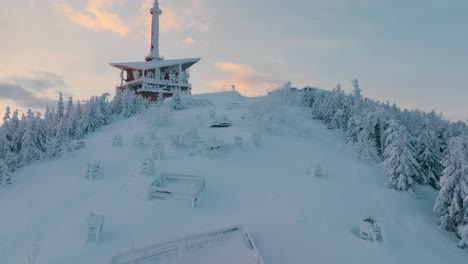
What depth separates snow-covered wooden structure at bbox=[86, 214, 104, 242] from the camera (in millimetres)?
13844

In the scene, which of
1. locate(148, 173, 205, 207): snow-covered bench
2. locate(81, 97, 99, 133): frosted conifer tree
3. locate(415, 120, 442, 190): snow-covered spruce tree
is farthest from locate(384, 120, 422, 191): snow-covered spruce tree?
locate(81, 97, 99, 133): frosted conifer tree

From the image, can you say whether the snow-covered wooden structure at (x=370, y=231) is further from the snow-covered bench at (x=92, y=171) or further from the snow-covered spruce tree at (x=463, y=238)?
the snow-covered bench at (x=92, y=171)

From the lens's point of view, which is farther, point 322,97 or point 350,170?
point 322,97

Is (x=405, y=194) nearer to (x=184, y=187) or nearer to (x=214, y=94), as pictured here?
(x=184, y=187)

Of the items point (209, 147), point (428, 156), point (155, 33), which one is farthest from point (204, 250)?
point (155, 33)

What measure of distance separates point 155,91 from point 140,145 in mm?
33620

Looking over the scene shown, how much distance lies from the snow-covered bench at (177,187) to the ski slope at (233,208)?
44 centimetres

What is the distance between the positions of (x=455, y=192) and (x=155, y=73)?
2103 inches

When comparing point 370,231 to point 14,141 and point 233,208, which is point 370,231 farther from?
point 14,141

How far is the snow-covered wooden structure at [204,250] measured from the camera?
12375 millimetres

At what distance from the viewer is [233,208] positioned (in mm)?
17188

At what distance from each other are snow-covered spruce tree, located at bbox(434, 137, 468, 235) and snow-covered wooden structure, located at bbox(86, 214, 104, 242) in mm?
16993

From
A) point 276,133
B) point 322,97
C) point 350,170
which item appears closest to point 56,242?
point 350,170

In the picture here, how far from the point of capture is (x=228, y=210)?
1698 centimetres
